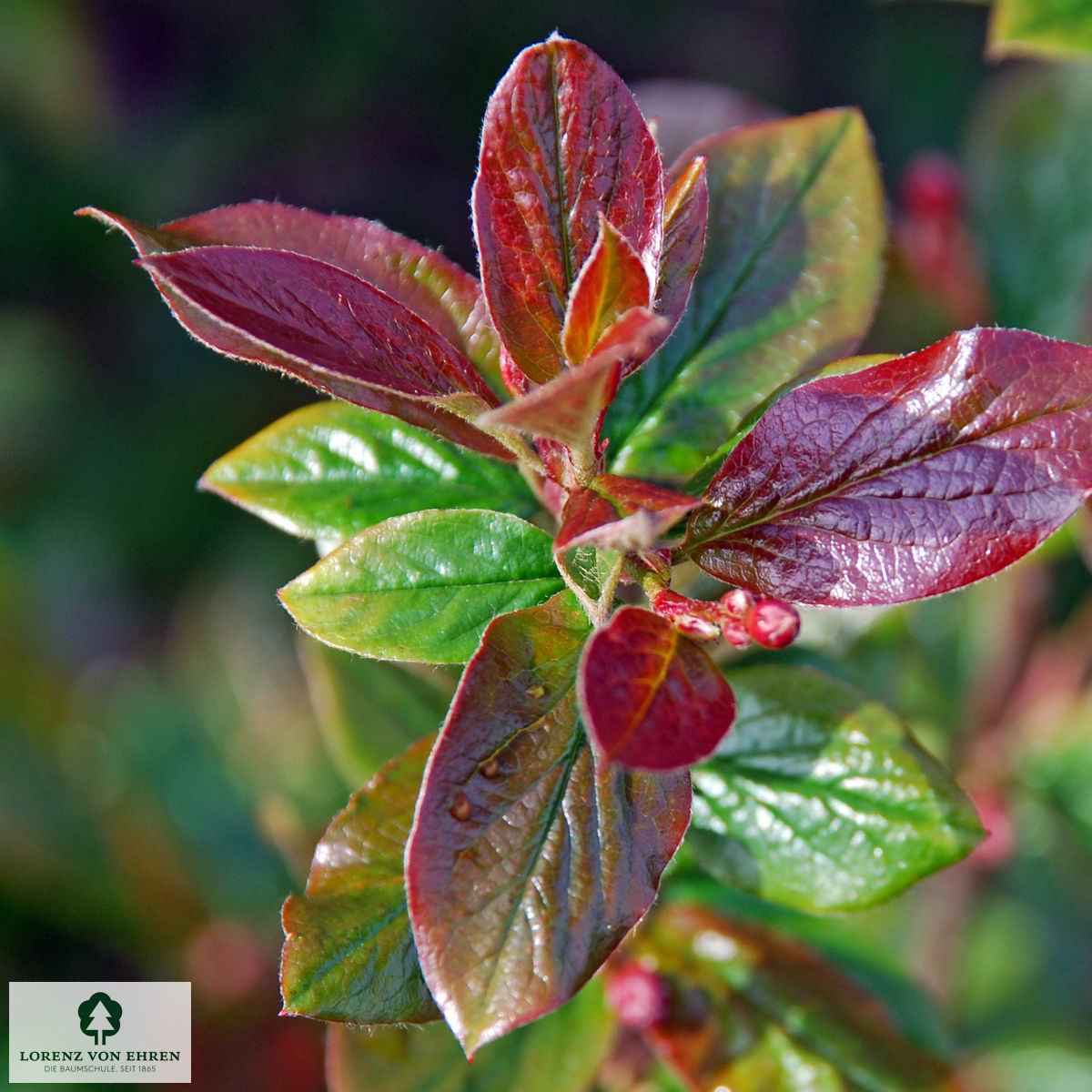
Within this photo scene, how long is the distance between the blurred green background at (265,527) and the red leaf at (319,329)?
0.50 meters

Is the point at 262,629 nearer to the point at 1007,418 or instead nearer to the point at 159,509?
the point at 159,509

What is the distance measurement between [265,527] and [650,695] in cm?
213

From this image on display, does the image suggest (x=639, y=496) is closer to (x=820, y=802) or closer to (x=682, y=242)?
(x=682, y=242)

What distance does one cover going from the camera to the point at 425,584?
0.70 metres

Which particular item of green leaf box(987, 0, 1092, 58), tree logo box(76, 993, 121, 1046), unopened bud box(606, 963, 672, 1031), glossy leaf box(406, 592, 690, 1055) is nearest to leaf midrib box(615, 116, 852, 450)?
glossy leaf box(406, 592, 690, 1055)

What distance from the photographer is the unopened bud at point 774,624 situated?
589 millimetres

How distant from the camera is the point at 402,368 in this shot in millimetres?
663

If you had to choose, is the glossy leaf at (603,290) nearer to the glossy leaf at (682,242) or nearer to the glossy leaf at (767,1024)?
the glossy leaf at (682,242)

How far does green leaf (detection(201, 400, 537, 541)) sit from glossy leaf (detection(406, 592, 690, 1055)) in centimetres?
20

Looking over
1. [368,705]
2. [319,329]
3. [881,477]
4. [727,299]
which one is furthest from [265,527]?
[881,477]

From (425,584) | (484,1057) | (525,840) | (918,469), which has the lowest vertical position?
(484,1057)

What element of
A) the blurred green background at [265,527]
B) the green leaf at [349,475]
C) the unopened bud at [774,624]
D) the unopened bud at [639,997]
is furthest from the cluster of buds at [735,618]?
the unopened bud at [639,997]

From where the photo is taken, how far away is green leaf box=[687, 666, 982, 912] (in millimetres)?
786

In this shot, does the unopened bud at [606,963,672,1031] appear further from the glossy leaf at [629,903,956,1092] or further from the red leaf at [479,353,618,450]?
the red leaf at [479,353,618,450]
